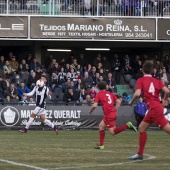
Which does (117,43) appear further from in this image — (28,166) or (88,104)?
(28,166)

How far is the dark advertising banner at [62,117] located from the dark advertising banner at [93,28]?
23.1ft

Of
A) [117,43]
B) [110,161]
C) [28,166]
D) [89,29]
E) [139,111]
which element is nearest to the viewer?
[28,166]

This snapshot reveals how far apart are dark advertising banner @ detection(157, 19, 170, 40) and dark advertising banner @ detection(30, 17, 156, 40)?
28 centimetres

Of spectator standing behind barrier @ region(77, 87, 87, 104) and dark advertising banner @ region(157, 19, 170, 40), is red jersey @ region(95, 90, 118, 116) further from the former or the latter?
dark advertising banner @ region(157, 19, 170, 40)

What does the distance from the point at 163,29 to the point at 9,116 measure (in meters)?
11.2

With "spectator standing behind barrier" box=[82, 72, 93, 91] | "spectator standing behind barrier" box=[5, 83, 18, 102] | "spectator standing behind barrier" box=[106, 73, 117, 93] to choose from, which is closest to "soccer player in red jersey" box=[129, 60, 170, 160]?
"spectator standing behind barrier" box=[5, 83, 18, 102]

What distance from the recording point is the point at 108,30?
116ft

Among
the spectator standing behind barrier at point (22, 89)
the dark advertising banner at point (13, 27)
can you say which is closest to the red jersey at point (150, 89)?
the spectator standing behind barrier at point (22, 89)

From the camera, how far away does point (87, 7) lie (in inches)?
1394

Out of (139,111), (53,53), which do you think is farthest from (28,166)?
(53,53)

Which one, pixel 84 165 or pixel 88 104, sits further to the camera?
pixel 88 104

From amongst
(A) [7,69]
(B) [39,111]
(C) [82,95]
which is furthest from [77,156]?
(A) [7,69]

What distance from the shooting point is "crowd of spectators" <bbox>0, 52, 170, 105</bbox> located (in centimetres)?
3086

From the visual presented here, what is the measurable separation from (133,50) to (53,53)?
481cm
